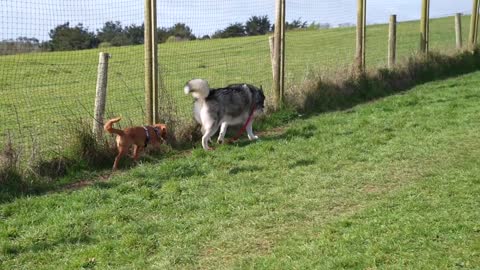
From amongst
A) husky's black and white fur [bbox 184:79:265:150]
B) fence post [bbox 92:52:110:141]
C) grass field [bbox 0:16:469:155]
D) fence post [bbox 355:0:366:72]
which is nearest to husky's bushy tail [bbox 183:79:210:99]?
husky's black and white fur [bbox 184:79:265:150]

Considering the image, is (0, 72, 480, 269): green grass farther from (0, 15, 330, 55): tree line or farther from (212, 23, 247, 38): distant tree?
(212, 23, 247, 38): distant tree

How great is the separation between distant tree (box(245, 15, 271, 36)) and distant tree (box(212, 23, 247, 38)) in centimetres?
14

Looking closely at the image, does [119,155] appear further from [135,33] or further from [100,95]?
[135,33]

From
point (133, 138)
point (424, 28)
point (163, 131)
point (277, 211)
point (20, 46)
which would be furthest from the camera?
point (424, 28)

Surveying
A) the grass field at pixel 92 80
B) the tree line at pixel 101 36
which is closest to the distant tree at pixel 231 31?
the tree line at pixel 101 36

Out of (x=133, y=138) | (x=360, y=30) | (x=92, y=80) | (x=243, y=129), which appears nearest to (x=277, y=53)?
(x=243, y=129)

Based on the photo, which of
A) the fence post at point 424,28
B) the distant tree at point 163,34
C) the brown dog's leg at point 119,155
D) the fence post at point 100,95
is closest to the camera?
the brown dog's leg at point 119,155

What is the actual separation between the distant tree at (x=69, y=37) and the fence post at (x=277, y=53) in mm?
3501

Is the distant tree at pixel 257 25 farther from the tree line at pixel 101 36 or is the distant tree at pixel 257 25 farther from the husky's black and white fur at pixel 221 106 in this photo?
the husky's black and white fur at pixel 221 106

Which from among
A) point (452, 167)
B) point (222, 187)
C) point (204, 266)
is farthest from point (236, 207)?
point (452, 167)

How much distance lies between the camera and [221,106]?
806cm

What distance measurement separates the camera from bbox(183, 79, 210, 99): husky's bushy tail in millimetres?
7660

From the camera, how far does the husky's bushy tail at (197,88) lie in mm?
7660

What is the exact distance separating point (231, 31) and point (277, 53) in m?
1.52
